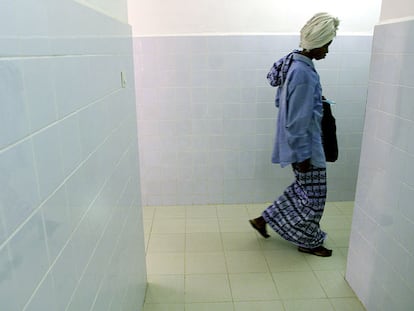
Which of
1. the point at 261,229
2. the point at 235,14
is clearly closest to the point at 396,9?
the point at 235,14

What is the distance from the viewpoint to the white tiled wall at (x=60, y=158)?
0.66m

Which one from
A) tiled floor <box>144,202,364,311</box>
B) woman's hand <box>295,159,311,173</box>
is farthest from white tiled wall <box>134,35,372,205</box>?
woman's hand <box>295,159,311,173</box>

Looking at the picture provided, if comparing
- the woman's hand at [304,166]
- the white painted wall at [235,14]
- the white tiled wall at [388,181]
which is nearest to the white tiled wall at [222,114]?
the white painted wall at [235,14]

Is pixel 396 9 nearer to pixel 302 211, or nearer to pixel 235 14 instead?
pixel 302 211

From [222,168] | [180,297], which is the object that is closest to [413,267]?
[180,297]

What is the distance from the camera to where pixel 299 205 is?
8.45ft

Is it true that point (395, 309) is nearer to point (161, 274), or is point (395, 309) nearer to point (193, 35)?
point (161, 274)

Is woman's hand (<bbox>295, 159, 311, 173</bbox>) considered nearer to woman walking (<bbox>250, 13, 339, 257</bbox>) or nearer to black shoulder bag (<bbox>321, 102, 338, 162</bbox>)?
woman walking (<bbox>250, 13, 339, 257</bbox>)

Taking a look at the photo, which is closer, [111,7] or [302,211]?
[111,7]

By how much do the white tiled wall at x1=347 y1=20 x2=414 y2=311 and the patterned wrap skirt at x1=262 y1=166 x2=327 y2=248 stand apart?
1.18 feet

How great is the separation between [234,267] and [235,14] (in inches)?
77.4

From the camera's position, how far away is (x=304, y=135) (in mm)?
2242

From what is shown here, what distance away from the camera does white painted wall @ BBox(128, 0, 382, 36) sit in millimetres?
2924

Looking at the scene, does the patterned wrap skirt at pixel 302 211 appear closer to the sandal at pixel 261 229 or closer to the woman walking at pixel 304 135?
the woman walking at pixel 304 135
